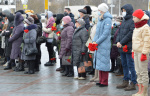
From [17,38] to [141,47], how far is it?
5.59 m

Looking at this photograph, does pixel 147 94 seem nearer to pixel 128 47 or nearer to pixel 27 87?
pixel 128 47

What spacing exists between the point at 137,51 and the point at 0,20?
8.93m

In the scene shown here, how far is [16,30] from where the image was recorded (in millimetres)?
11320

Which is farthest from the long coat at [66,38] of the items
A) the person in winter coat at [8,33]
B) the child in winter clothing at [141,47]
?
the child in winter clothing at [141,47]

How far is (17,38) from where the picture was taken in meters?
11.4

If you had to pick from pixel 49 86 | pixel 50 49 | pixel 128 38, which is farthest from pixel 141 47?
pixel 50 49

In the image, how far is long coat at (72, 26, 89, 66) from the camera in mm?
9602

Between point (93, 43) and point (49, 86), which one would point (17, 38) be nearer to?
point (49, 86)

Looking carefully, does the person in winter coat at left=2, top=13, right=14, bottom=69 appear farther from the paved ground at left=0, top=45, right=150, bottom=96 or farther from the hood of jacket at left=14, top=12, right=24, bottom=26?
the paved ground at left=0, top=45, right=150, bottom=96

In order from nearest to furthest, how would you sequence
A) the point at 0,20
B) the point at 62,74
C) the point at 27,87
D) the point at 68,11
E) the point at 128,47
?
the point at 128,47 < the point at 27,87 < the point at 62,74 < the point at 68,11 < the point at 0,20

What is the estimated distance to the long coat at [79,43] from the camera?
9602 mm

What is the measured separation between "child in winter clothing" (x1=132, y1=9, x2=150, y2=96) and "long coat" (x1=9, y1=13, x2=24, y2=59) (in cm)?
524

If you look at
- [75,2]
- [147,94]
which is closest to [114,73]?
[147,94]

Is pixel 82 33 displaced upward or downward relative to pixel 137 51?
upward
